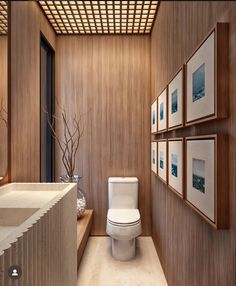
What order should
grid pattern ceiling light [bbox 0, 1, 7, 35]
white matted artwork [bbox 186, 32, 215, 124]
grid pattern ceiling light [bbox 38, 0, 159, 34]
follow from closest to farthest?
white matted artwork [bbox 186, 32, 215, 124], grid pattern ceiling light [bbox 0, 1, 7, 35], grid pattern ceiling light [bbox 38, 0, 159, 34]

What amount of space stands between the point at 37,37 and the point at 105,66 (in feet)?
3.22

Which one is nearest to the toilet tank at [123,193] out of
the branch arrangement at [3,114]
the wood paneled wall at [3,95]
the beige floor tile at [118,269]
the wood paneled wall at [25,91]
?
the beige floor tile at [118,269]

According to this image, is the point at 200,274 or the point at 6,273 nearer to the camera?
the point at 6,273

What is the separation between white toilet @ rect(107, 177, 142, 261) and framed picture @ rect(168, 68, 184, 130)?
1181 mm

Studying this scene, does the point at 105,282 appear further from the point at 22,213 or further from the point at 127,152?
the point at 127,152

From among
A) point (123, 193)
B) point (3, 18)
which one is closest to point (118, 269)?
point (123, 193)

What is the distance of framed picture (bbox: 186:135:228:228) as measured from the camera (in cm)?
96

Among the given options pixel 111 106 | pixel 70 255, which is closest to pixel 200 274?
pixel 70 255

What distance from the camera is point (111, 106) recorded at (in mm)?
3289

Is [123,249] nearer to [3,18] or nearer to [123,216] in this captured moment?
[123,216]

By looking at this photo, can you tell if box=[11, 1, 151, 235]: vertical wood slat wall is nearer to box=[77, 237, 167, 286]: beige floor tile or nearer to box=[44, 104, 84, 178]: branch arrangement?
box=[44, 104, 84, 178]: branch arrangement

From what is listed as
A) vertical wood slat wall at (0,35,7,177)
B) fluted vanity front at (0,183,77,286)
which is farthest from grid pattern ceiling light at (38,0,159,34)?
fluted vanity front at (0,183,77,286)

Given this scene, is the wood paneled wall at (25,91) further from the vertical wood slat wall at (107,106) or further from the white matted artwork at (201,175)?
the white matted artwork at (201,175)

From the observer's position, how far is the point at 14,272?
786 millimetres
